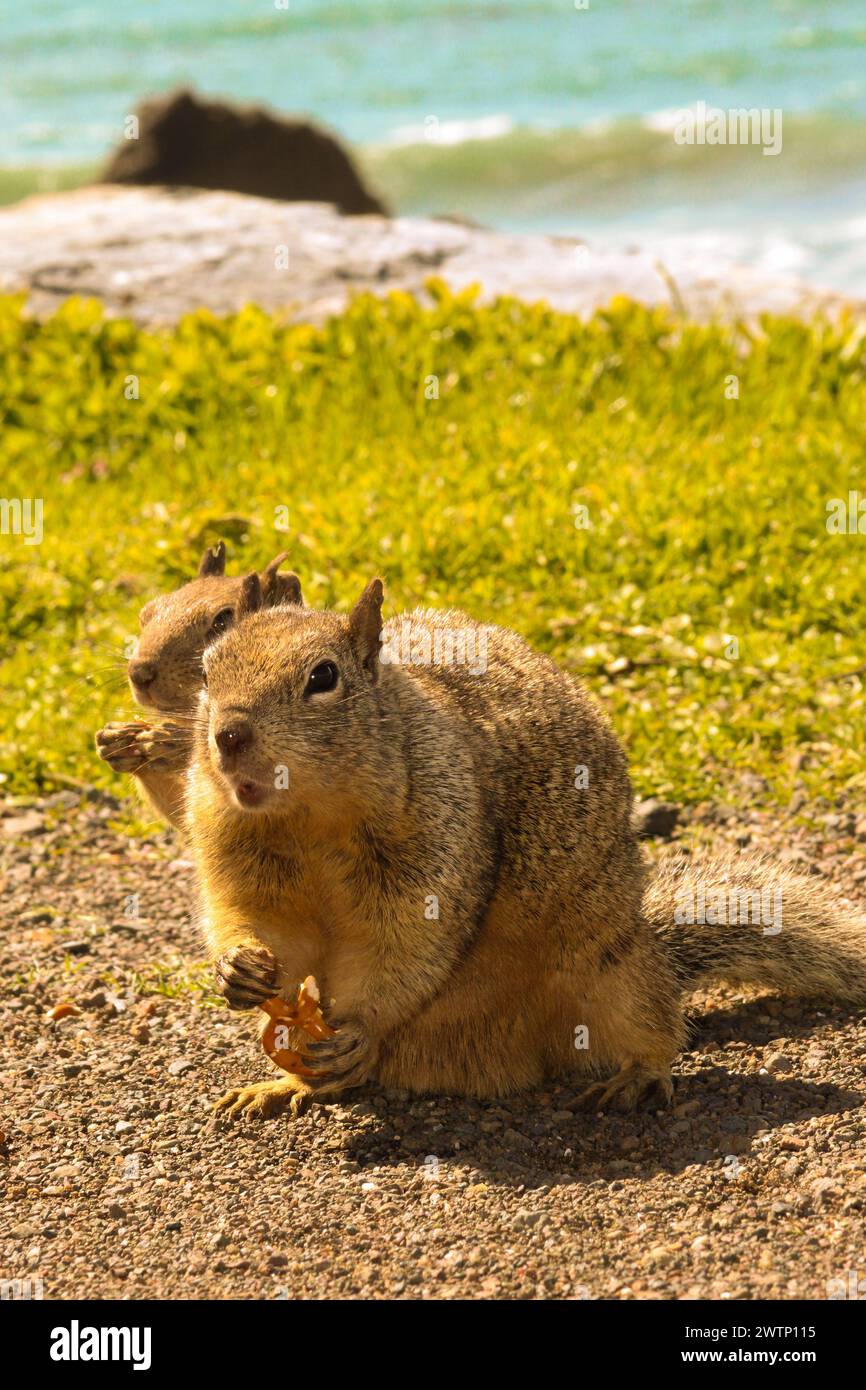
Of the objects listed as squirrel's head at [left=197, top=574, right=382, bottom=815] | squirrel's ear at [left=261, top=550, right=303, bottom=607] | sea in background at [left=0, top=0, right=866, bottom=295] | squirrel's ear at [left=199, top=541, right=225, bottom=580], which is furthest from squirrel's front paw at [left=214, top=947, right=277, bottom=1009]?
sea in background at [left=0, top=0, right=866, bottom=295]

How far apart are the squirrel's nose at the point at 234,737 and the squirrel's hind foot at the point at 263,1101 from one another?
1.03 meters

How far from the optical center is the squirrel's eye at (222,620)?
14.8 ft

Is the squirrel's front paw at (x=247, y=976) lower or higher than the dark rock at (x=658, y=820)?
higher

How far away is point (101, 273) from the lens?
9891mm

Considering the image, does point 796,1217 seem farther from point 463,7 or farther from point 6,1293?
point 463,7

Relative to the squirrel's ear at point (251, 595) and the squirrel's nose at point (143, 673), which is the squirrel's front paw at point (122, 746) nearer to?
the squirrel's nose at point (143, 673)

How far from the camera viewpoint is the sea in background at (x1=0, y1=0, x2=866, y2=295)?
19.1 metres

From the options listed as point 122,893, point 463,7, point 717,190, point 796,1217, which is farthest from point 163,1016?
point 463,7

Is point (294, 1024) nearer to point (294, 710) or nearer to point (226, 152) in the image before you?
point (294, 710)

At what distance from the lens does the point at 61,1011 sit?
15.3 ft

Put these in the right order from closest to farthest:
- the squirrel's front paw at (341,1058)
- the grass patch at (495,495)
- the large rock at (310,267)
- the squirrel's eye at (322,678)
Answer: the squirrel's eye at (322,678), the squirrel's front paw at (341,1058), the grass patch at (495,495), the large rock at (310,267)

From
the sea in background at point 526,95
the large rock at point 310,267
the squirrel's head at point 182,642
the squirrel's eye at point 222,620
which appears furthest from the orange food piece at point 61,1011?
the sea in background at point 526,95

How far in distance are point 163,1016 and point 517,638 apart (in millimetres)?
1431

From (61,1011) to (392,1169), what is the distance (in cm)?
127
